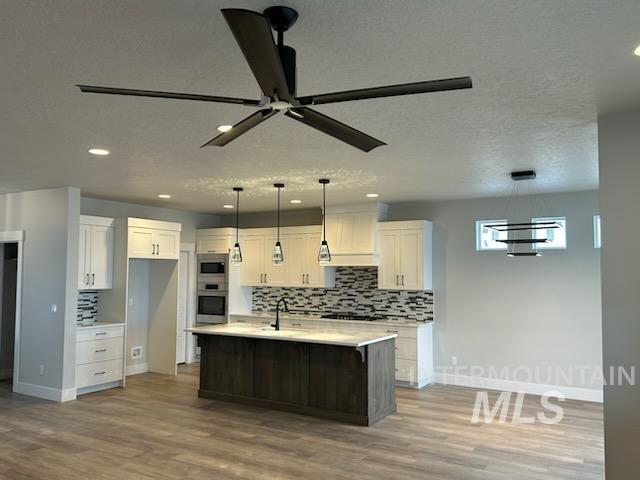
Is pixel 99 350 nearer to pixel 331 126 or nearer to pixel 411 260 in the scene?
pixel 411 260

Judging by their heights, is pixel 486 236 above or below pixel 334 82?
below

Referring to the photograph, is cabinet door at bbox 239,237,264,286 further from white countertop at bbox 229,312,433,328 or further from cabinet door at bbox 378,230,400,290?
cabinet door at bbox 378,230,400,290

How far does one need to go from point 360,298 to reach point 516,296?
226cm

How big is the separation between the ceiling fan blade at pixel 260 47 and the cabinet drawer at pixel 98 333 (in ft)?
18.4

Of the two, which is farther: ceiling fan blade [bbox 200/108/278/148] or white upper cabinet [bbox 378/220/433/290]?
white upper cabinet [bbox 378/220/433/290]

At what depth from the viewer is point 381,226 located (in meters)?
7.64

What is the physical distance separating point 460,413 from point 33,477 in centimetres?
418

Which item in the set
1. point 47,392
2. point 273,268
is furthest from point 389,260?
point 47,392

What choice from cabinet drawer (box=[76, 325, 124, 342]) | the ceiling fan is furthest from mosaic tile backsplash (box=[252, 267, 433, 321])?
the ceiling fan

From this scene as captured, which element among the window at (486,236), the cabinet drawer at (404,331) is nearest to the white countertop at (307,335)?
the cabinet drawer at (404,331)

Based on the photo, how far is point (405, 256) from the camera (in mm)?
7422

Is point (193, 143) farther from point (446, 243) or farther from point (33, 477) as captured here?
point (446, 243)

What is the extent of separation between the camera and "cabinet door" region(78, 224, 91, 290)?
6.78 m

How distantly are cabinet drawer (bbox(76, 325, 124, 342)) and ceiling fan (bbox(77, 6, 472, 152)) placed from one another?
5.09m
